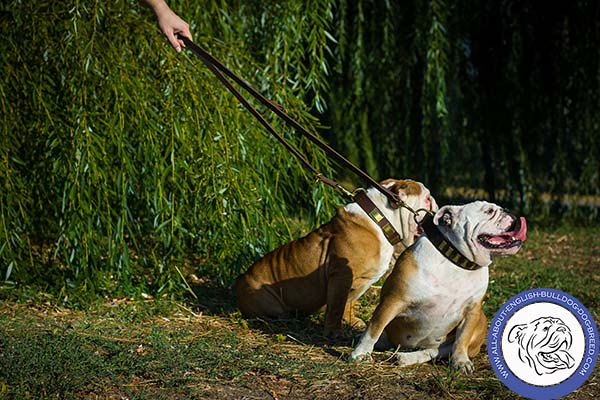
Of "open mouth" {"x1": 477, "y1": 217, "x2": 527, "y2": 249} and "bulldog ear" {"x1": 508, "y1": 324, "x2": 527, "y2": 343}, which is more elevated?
"open mouth" {"x1": 477, "y1": 217, "x2": 527, "y2": 249}

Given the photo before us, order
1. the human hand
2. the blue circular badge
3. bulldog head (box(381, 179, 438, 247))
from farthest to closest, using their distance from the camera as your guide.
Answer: bulldog head (box(381, 179, 438, 247)) < the human hand < the blue circular badge

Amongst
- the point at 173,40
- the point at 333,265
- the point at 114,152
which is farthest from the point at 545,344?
the point at 114,152

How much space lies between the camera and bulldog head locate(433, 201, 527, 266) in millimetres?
3830

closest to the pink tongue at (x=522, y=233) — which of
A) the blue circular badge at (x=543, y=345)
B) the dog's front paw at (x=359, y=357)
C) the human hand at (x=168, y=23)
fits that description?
the blue circular badge at (x=543, y=345)

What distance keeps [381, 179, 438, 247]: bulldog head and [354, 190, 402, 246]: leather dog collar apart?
12 centimetres

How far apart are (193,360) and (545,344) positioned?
1.62m

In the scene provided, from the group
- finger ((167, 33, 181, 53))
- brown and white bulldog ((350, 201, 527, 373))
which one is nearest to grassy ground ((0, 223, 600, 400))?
brown and white bulldog ((350, 201, 527, 373))

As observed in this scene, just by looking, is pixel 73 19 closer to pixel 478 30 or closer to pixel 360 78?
pixel 360 78

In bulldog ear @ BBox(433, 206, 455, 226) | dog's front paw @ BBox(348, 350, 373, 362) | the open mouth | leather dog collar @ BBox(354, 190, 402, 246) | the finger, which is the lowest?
dog's front paw @ BBox(348, 350, 373, 362)

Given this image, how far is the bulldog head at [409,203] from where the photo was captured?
4762 millimetres

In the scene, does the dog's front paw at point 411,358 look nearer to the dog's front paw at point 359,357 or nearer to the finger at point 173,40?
the dog's front paw at point 359,357

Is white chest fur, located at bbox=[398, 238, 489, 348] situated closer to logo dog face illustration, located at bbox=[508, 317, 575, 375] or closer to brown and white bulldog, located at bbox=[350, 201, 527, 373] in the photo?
brown and white bulldog, located at bbox=[350, 201, 527, 373]

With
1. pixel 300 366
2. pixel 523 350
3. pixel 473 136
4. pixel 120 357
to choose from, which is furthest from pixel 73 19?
pixel 473 136

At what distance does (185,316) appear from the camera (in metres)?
5.14
